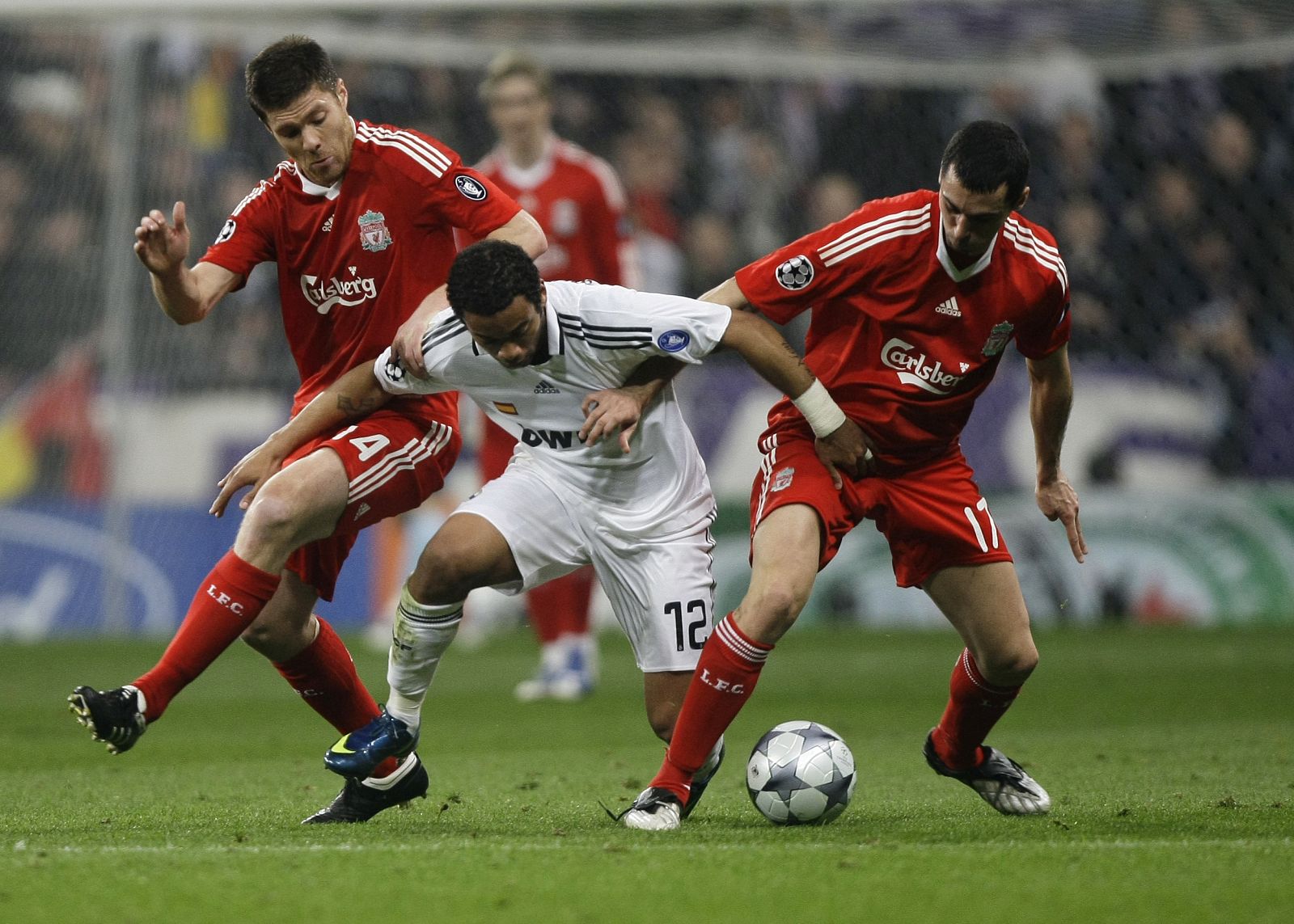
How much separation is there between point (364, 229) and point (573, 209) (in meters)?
3.96

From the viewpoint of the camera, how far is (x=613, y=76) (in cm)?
1452

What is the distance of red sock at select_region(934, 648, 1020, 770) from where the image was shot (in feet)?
17.7

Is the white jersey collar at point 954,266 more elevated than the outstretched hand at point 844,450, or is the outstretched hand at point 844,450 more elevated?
the white jersey collar at point 954,266

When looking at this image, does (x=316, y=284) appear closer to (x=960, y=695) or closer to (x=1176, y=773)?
(x=960, y=695)

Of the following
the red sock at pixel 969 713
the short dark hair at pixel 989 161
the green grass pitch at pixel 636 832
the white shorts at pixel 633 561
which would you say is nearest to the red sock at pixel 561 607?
the green grass pitch at pixel 636 832

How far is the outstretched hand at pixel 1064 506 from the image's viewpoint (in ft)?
17.9

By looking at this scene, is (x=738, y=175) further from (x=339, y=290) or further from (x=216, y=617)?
(x=216, y=617)

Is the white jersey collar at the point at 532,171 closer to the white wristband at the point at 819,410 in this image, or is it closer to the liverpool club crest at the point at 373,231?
the liverpool club crest at the point at 373,231

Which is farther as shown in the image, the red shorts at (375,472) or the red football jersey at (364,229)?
the red football jersey at (364,229)

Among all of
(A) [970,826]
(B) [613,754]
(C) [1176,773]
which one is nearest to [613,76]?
(B) [613,754]

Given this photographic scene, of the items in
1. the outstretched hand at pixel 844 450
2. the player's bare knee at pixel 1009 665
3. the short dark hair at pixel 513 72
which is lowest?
the player's bare knee at pixel 1009 665

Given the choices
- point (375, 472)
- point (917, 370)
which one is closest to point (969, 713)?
point (917, 370)

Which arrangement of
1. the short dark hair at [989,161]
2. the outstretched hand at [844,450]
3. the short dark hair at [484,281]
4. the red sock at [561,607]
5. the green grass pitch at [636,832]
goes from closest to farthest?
the green grass pitch at [636,832] < the short dark hair at [484,281] < the short dark hair at [989,161] < the outstretched hand at [844,450] < the red sock at [561,607]

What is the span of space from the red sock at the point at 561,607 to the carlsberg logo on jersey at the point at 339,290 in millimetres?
3693
